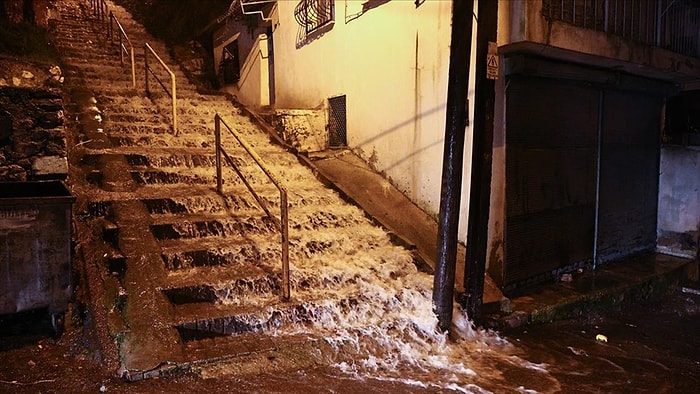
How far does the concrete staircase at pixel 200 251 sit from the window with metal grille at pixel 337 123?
4.38 feet

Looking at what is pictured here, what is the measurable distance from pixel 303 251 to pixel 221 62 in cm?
1299

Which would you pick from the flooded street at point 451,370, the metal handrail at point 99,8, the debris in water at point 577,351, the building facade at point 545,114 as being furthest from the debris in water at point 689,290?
the metal handrail at point 99,8

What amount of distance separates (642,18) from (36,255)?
1002 centimetres

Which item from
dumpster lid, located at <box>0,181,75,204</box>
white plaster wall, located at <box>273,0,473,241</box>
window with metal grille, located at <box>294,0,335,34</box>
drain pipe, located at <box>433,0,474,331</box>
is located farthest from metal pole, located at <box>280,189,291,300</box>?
window with metal grille, located at <box>294,0,335,34</box>

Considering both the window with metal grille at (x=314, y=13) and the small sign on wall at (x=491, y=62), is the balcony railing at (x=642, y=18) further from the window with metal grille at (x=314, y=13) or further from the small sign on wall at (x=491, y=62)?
the window with metal grille at (x=314, y=13)

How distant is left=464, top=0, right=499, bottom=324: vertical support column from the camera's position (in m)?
5.89

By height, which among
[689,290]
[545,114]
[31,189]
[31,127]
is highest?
[545,114]

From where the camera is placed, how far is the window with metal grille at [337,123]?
10812mm

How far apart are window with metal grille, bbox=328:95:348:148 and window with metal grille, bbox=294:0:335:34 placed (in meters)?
1.89

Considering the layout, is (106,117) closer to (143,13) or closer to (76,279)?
(76,279)

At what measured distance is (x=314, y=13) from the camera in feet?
38.8

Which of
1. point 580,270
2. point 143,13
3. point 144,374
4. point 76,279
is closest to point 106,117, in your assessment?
point 76,279

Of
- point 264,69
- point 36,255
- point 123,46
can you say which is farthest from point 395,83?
point 123,46

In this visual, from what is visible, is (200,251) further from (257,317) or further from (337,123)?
(337,123)
